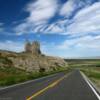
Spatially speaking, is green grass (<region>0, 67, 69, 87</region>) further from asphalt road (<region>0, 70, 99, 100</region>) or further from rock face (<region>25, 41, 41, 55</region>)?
rock face (<region>25, 41, 41, 55</region>)

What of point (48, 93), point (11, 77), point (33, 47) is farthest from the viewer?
point (33, 47)

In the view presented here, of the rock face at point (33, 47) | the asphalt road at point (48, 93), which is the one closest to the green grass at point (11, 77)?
the asphalt road at point (48, 93)

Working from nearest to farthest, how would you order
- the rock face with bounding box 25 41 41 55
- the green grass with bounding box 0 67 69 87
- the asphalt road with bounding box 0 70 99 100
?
the asphalt road with bounding box 0 70 99 100 < the green grass with bounding box 0 67 69 87 < the rock face with bounding box 25 41 41 55

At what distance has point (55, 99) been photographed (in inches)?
508

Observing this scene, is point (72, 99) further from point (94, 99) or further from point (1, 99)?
point (1, 99)

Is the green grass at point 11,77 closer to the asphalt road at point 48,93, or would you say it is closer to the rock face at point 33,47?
the asphalt road at point 48,93

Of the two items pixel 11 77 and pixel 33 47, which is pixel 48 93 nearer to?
pixel 11 77

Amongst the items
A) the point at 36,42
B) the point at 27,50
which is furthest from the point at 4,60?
the point at 36,42

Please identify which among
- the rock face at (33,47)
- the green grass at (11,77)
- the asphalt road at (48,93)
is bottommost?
the asphalt road at (48,93)

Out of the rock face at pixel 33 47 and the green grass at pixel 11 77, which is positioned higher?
the rock face at pixel 33 47

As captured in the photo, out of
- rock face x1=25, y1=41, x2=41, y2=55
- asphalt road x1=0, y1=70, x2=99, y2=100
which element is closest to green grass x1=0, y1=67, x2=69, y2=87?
asphalt road x1=0, y1=70, x2=99, y2=100

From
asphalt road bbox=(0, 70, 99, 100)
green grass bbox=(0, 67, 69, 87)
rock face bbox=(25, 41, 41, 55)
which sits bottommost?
asphalt road bbox=(0, 70, 99, 100)

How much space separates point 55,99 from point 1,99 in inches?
112

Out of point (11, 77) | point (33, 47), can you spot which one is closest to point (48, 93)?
point (11, 77)
